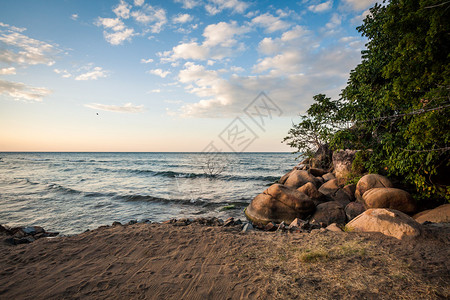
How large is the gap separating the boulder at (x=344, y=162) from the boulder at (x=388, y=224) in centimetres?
657

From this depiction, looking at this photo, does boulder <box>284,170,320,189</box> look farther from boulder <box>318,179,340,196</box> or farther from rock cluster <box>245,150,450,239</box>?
rock cluster <box>245,150,450,239</box>

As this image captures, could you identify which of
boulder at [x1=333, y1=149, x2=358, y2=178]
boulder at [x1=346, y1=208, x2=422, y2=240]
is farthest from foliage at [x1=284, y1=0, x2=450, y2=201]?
boulder at [x1=333, y1=149, x2=358, y2=178]

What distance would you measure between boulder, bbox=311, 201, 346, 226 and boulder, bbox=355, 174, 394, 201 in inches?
56.5

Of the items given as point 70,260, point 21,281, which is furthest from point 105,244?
point 21,281

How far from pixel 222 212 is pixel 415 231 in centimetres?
742

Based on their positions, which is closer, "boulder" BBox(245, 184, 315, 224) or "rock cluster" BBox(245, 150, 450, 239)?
"rock cluster" BBox(245, 150, 450, 239)

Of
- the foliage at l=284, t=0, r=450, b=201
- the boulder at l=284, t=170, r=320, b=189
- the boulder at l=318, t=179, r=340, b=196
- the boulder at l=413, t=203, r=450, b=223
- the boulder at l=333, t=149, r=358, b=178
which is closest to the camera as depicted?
the foliage at l=284, t=0, r=450, b=201

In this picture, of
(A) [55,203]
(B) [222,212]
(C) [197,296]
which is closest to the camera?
(C) [197,296]

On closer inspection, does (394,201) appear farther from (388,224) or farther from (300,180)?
(300,180)

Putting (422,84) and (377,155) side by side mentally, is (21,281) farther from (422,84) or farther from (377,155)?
(377,155)

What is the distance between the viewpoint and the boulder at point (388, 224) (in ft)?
14.5

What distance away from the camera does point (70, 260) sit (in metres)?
4.27

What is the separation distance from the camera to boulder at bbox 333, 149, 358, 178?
1149 cm

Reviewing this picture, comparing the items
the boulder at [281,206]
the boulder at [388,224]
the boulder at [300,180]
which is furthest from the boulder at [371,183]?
the boulder at [388,224]
